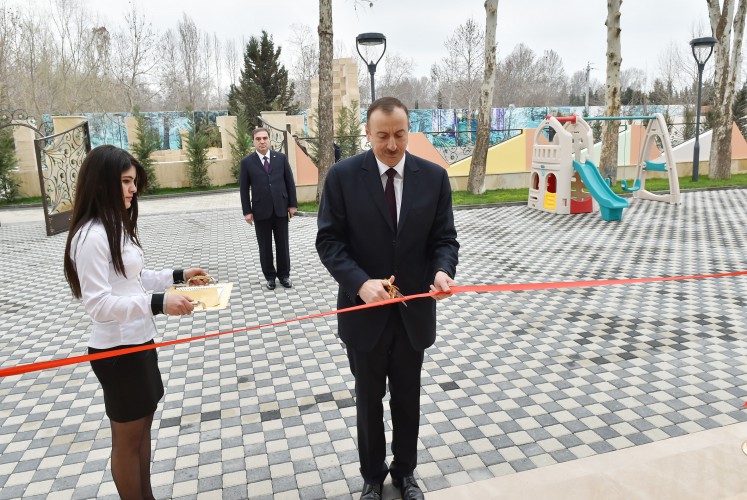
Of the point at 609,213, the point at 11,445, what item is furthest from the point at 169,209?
the point at 11,445

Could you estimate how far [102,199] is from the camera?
2.16 meters

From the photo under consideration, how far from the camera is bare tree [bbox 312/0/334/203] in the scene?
1244cm

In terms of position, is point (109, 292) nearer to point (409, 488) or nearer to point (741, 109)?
point (409, 488)

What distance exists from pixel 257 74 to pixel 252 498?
105 feet

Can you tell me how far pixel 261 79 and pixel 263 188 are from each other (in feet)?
90.3

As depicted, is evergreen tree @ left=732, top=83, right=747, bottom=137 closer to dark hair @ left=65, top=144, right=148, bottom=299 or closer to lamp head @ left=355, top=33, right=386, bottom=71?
lamp head @ left=355, top=33, right=386, bottom=71

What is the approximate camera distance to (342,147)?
19.9m

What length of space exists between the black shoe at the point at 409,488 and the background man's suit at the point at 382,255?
14 centimetres

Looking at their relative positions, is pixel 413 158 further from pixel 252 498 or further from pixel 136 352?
pixel 252 498

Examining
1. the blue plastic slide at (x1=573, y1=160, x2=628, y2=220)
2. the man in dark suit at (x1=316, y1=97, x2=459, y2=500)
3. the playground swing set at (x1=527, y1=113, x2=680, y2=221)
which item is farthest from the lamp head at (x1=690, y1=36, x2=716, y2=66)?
the man in dark suit at (x1=316, y1=97, x2=459, y2=500)

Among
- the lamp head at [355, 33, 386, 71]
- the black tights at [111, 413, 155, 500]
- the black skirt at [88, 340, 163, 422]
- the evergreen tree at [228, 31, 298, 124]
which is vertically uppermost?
the evergreen tree at [228, 31, 298, 124]

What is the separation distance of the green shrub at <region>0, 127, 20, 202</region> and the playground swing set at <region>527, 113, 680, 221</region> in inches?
639

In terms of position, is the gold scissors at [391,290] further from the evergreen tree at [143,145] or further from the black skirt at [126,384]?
the evergreen tree at [143,145]

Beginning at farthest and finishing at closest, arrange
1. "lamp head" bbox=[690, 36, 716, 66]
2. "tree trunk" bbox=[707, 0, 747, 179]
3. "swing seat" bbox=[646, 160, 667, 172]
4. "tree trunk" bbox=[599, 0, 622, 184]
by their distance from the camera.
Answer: "tree trunk" bbox=[707, 0, 747, 179], "lamp head" bbox=[690, 36, 716, 66], "tree trunk" bbox=[599, 0, 622, 184], "swing seat" bbox=[646, 160, 667, 172]
